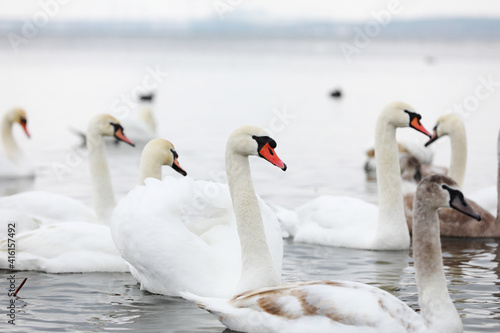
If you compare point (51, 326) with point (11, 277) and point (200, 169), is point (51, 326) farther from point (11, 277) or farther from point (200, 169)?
point (200, 169)

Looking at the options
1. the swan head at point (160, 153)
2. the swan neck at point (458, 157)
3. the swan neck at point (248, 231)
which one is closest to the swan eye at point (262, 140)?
the swan neck at point (248, 231)

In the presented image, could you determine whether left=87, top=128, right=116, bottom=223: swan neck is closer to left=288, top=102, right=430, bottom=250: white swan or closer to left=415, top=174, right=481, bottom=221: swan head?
left=288, top=102, right=430, bottom=250: white swan

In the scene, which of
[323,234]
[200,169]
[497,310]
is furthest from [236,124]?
[497,310]

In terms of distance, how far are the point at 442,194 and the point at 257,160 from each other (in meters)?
10.1

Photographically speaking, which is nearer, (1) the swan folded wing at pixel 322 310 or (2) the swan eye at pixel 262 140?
(1) the swan folded wing at pixel 322 310

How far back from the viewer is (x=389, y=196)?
973cm


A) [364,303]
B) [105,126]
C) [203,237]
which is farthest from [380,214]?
[364,303]

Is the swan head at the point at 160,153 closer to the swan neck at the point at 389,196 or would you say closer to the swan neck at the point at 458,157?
the swan neck at the point at 389,196

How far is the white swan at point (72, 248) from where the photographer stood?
8352 mm

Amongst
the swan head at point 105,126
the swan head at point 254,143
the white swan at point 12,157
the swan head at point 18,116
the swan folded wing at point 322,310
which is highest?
the swan head at point 18,116

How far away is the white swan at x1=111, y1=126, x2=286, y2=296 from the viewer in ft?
22.8

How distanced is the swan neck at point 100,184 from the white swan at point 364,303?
3.72 metres

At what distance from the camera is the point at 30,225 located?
9055 millimetres

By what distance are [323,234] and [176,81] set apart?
2982 cm
